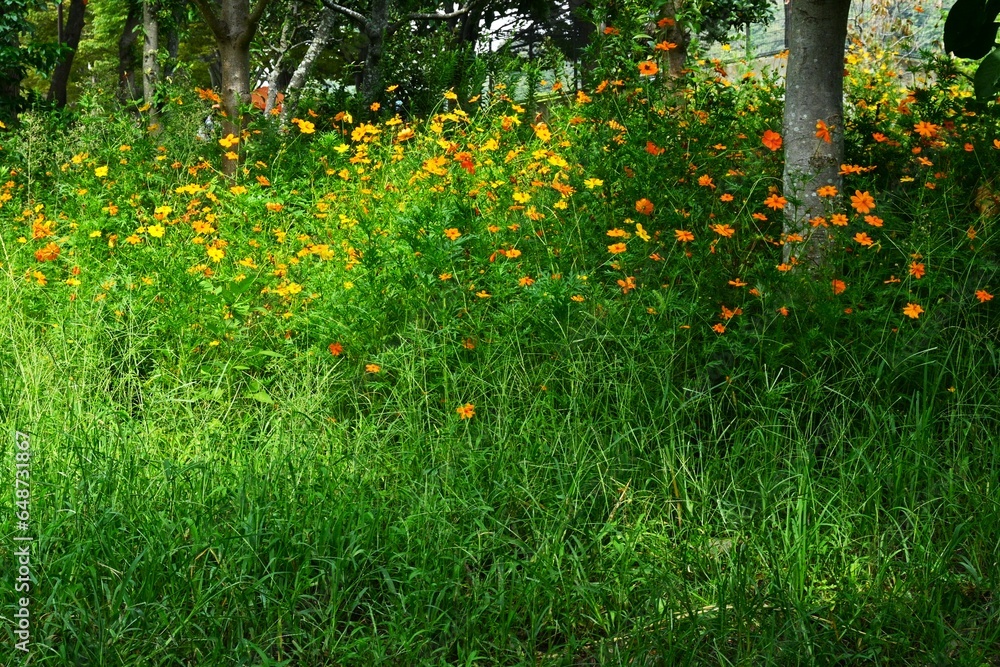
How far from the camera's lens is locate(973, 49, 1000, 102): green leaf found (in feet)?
→ 9.27

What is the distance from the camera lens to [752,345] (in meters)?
3.60

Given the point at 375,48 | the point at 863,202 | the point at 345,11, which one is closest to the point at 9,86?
the point at 345,11

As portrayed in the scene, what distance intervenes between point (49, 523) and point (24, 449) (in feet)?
1.53

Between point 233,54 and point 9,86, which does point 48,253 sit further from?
point 9,86

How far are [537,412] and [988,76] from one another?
5.75ft

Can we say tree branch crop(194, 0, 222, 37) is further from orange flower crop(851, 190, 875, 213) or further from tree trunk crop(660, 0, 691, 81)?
orange flower crop(851, 190, 875, 213)

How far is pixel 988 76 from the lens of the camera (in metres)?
2.83

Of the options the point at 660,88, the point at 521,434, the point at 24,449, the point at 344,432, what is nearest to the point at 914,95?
the point at 660,88

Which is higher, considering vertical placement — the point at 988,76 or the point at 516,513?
the point at 988,76

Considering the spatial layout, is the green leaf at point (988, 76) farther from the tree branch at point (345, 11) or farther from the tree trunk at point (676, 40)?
the tree branch at point (345, 11)

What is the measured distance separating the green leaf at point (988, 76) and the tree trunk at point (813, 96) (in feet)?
4.89

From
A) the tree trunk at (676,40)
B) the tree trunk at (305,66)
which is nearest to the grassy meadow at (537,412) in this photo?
the tree trunk at (676,40)

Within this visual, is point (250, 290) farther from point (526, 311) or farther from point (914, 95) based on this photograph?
point (914, 95)

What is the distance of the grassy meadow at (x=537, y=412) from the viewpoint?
252 cm
